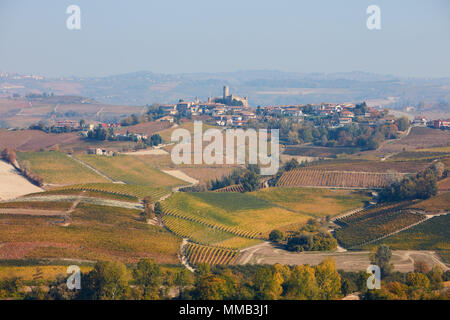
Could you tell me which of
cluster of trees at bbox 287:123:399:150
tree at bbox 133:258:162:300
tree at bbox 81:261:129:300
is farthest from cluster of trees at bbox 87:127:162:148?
tree at bbox 81:261:129:300

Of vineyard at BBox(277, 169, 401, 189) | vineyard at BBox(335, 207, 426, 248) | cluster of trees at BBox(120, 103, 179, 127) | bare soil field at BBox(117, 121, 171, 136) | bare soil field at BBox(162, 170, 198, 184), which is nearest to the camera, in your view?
vineyard at BBox(335, 207, 426, 248)

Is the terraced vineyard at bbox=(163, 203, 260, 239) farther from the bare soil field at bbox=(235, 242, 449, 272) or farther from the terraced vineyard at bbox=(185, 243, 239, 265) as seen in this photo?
the terraced vineyard at bbox=(185, 243, 239, 265)

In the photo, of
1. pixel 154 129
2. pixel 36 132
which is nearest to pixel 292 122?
pixel 154 129

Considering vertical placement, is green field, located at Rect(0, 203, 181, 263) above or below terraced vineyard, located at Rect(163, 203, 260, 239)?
above

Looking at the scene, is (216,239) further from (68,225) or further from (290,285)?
(290,285)
